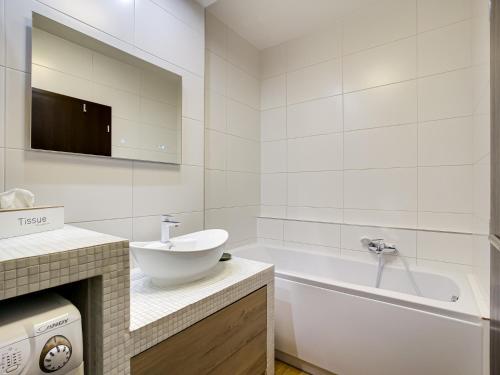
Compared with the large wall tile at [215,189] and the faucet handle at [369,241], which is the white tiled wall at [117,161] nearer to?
the large wall tile at [215,189]

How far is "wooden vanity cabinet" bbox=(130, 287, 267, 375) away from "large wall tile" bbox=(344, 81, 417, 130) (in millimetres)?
1619

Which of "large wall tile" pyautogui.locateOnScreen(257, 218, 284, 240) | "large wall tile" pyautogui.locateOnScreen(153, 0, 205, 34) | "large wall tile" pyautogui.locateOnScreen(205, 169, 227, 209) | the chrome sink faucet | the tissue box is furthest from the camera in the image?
"large wall tile" pyautogui.locateOnScreen(257, 218, 284, 240)

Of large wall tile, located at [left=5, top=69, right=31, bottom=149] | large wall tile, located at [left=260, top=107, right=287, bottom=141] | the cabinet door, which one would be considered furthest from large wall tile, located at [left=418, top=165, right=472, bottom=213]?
large wall tile, located at [left=5, top=69, right=31, bottom=149]

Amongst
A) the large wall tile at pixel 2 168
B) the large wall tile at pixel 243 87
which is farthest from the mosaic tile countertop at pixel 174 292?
the large wall tile at pixel 243 87

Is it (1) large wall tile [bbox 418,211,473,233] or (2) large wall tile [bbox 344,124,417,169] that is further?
(2) large wall tile [bbox 344,124,417,169]

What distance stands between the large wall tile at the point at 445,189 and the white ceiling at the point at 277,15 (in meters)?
1.44

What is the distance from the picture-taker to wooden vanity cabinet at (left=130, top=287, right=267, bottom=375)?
0.82 meters

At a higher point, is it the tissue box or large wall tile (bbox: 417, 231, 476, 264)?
the tissue box

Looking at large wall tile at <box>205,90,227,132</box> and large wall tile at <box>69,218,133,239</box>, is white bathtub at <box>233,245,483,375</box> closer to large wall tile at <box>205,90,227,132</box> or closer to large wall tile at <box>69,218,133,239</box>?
large wall tile at <box>69,218,133,239</box>

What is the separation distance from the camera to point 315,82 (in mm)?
2369

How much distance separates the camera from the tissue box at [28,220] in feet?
2.40

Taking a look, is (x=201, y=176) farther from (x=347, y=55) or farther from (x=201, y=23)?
(x=347, y=55)

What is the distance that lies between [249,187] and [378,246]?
1231 millimetres

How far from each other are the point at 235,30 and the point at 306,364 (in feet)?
8.88
